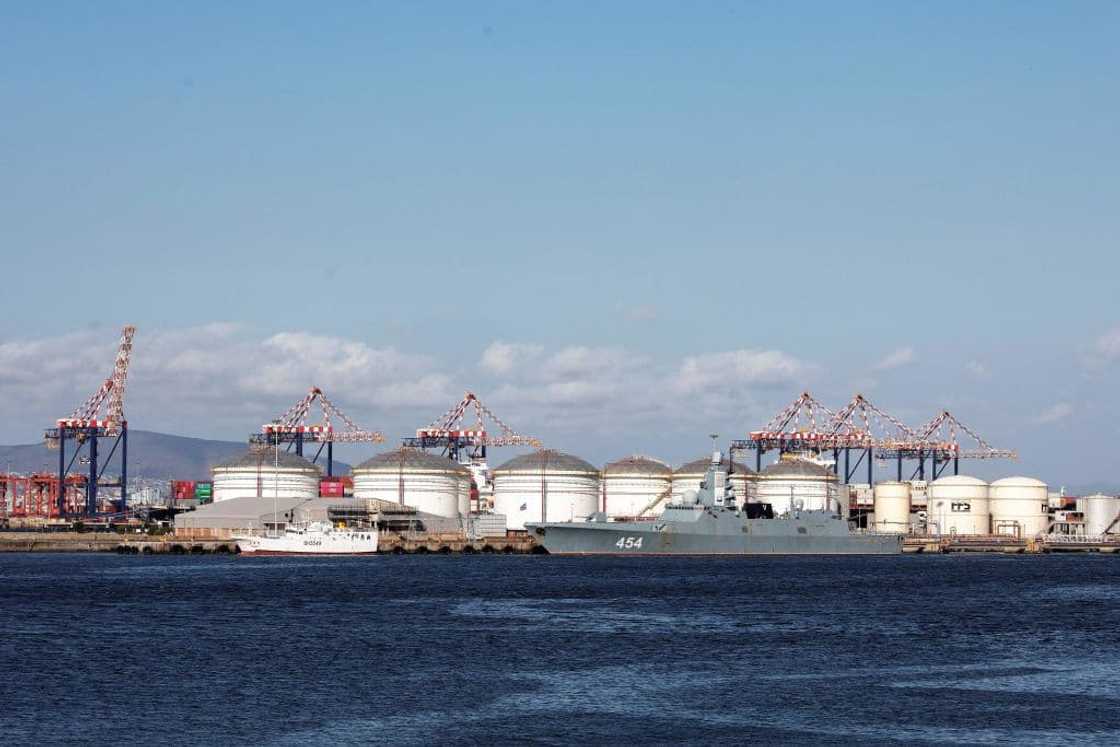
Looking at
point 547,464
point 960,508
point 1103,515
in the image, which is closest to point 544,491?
point 547,464

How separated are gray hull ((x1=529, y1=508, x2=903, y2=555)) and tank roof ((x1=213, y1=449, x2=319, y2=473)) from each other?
44148 millimetres

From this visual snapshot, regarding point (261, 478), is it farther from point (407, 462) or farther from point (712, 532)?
point (712, 532)

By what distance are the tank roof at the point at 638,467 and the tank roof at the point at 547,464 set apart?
17.6ft

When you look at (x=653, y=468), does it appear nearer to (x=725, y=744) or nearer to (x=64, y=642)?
(x=64, y=642)

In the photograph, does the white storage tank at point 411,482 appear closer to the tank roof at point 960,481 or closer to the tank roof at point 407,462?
the tank roof at point 407,462

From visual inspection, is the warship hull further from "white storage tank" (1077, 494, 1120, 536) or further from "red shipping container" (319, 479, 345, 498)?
"white storage tank" (1077, 494, 1120, 536)

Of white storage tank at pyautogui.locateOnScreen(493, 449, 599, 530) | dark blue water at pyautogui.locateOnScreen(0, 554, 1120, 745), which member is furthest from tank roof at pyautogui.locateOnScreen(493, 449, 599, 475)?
dark blue water at pyautogui.locateOnScreen(0, 554, 1120, 745)

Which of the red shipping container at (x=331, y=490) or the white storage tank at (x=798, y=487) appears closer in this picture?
the red shipping container at (x=331, y=490)

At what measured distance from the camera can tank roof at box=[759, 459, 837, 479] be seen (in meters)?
187

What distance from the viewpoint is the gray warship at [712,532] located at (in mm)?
137125

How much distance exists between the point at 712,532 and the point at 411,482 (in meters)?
47.1

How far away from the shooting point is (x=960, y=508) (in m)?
182

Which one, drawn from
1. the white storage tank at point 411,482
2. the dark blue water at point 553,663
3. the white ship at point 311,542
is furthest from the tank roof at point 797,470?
the dark blue water at point 553,663

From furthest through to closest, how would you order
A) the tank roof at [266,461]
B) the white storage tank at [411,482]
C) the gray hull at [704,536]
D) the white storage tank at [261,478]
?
the tank roof at [266,461] → the white storage tank at [261,478] → the white storage tank at [411,482] → the gray hull at [704,536]
